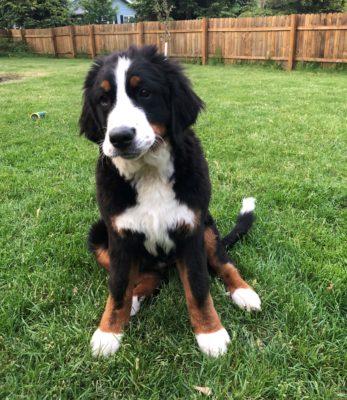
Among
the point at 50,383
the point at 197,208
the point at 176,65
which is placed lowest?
the point at 50,383

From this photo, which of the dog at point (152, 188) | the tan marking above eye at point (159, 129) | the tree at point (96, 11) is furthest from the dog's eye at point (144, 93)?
the tree at point (96, 11)

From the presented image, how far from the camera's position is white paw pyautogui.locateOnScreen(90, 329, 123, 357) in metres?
2.03

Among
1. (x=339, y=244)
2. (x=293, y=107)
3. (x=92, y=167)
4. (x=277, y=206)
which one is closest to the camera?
(x=339, y=244)

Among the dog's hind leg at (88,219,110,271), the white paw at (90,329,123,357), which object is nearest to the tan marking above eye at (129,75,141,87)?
the dog's hind leg at (88,219,110,271)

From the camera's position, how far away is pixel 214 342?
6.70ft

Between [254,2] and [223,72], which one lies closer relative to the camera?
[223,72]

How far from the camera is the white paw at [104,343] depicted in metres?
2.03

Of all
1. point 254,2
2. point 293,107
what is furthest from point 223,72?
point 254,2

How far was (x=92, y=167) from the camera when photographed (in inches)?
178

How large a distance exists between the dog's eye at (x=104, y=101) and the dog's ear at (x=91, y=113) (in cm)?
10

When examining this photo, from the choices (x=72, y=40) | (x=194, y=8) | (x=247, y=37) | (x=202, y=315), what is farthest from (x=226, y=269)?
→ (x=194, y=8)

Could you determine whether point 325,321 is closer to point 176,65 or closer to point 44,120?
point 176,65

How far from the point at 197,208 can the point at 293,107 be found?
19.3ft

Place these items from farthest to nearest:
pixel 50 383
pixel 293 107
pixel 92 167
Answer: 1. pixel 293 107
2. pixel 92 167
3. pixel 50 383
